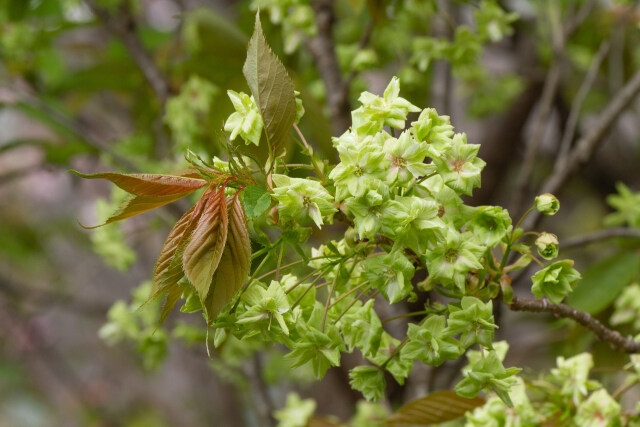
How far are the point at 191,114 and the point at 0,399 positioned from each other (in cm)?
351

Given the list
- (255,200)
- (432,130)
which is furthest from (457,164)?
(255,200)

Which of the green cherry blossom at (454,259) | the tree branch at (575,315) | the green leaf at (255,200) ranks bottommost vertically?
the tree branch at (575,315)

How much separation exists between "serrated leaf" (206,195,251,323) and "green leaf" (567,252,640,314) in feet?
1.97

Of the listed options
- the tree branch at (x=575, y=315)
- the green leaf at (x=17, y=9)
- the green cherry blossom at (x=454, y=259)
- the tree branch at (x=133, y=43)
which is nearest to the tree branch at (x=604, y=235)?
the tree branch at (x=575, y=315)

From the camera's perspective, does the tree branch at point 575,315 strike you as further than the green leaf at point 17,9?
No

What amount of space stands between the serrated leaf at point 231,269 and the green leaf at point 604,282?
0.60 metres

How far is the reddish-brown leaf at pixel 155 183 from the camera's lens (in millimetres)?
389

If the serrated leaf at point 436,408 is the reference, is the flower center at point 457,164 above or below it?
above

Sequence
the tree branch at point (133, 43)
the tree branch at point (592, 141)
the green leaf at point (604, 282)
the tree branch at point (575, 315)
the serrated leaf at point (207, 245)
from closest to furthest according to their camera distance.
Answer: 1. the serrated leaf at point (207, 245)
2. the tree branch at point (575, 315)
3. the green leaf at point (604, 282)
4. the tree branch at point (592, 141)
5. the tree branch at point (133, 43)

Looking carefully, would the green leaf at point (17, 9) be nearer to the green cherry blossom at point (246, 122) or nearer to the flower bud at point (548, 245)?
the green cherry blossom at point (246, 122)

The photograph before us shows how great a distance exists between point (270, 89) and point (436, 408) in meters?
0.36

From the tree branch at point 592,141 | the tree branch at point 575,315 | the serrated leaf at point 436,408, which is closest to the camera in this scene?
the tree branch at point 575,315

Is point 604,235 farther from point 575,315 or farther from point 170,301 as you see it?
point 170,301

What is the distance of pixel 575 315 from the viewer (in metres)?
0.50
